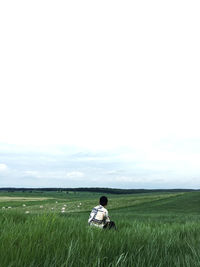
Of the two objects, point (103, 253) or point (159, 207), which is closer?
point (103, 253)

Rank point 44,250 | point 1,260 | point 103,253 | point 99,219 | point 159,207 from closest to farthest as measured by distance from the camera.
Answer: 1. point 1,260
2. point 44,250
3. point 103,253
4. point 99,219
5. point 159,207

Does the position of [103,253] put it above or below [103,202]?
below

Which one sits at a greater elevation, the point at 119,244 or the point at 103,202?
the point at 103,202

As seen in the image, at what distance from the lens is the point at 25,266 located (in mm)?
1960

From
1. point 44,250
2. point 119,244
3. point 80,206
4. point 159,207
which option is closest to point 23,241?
point 44,250

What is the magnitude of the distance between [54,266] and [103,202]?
284 inches

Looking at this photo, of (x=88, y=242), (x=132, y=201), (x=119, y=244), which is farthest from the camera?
(x=132, y=201)

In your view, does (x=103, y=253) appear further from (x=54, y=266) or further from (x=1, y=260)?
(x=1, y=260)

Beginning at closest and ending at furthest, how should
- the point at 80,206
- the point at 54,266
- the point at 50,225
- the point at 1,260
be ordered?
1. the point at 1,260
2. the point at 54,266
3. the point at 50,225
4. the point at 80,206

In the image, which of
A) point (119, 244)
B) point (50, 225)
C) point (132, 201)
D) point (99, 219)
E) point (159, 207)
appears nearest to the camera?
point (119, 244)

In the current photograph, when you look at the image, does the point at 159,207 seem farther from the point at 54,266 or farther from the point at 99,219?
the point at 54,266

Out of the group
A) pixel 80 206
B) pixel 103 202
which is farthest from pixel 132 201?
pixel 103 202

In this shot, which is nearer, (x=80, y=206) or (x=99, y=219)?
(x=99, y=219)

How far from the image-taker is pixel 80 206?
148 ft
